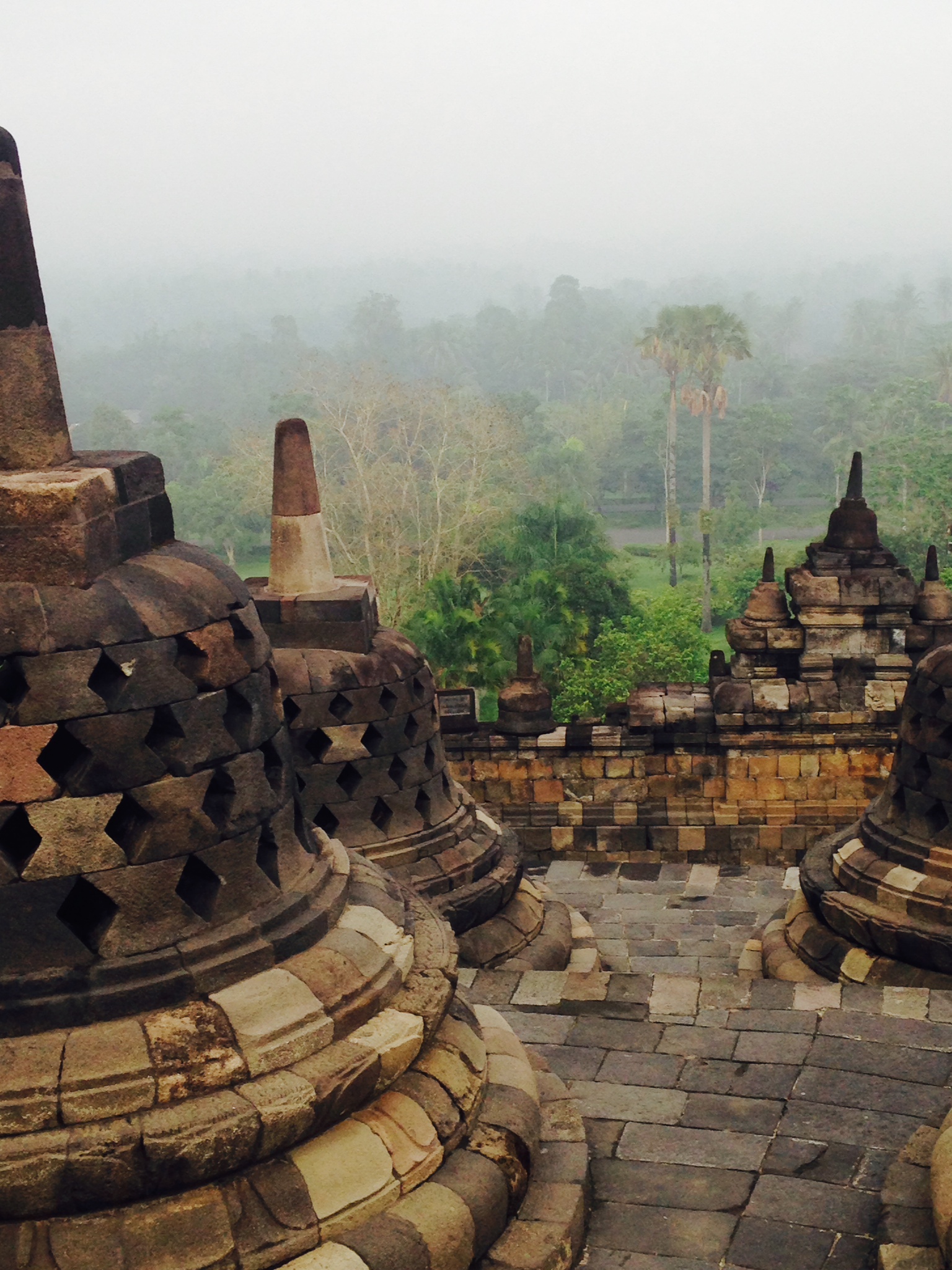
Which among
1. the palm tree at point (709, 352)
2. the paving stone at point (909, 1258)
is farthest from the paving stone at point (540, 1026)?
the palm tree at point (709, 352)

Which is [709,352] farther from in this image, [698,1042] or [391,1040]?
[391,1040]

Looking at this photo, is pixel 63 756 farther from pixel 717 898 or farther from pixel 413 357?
pixel 413 357

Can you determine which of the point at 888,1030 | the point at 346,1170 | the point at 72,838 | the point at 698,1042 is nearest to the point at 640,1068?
the point at 698,1042

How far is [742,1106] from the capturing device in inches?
219

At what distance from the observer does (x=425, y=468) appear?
52.0 meters

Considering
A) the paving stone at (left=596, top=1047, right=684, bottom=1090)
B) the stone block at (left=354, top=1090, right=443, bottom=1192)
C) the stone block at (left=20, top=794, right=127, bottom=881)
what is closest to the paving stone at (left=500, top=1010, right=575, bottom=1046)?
the paving stone at (left=596, top=1047, right=684, bottom=1090)

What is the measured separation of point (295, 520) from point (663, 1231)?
4.96m

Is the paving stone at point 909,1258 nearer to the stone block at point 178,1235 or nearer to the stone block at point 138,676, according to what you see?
the stone block at point 178,1235

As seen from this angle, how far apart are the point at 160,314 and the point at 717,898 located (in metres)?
179

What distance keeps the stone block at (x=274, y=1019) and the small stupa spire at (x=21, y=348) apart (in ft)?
5.69

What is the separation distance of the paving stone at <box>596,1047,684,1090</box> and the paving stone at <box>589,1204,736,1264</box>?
3.34 feet

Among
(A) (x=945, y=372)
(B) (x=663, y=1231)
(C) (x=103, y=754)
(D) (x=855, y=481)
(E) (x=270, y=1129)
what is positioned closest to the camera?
(E) (x=270, y=1129)

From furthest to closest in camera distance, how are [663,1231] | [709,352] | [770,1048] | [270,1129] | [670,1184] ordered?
1. [709,352]
2. [770,1048]
3. [670,1184]
4. [663,1231]
5. [270,1129]

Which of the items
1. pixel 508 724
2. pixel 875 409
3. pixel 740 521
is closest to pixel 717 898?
pixel 508 724
